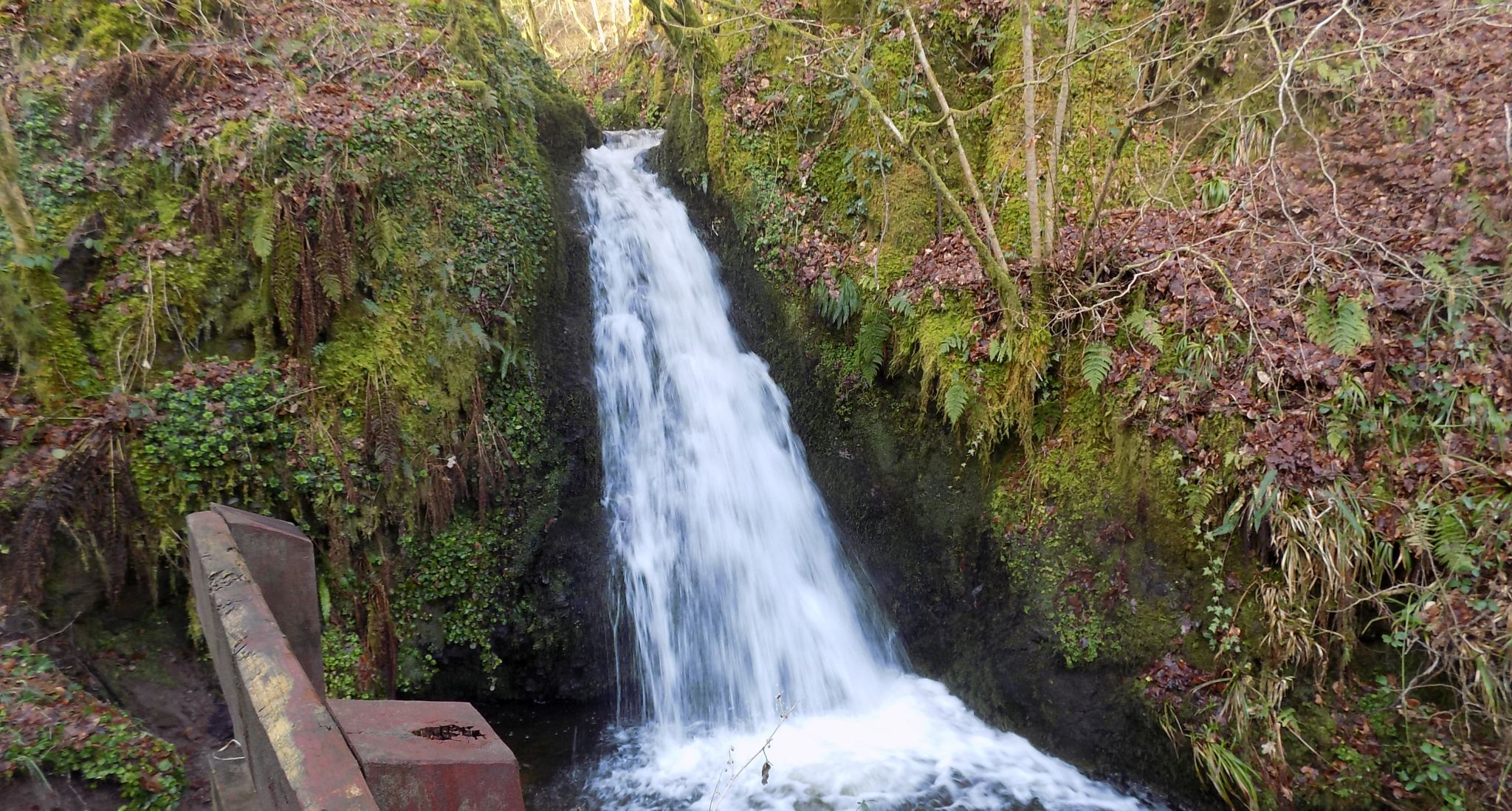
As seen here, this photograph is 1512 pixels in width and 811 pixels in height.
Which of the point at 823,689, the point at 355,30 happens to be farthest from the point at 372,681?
the point at 355,30

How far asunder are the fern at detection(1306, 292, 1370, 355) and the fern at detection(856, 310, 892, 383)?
320cm

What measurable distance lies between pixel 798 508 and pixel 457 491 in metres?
3.25

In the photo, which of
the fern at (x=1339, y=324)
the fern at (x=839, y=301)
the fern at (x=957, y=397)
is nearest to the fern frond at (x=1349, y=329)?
the fern at (x=1339, y=324)

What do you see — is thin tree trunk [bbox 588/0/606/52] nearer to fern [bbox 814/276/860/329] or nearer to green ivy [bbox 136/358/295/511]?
fern [bbox 814/276/860/329]

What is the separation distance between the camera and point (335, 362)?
535 cm

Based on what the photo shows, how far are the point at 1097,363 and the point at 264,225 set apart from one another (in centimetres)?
649

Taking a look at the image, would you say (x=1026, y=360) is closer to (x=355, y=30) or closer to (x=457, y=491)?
(x=457, y=491)

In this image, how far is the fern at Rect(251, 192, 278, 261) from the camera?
5.10m

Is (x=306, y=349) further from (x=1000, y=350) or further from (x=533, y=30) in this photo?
(x=533, y=30)

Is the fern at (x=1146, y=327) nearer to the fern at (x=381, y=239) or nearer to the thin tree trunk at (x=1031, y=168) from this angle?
the thin tree trunk at (x=1031, y=168)

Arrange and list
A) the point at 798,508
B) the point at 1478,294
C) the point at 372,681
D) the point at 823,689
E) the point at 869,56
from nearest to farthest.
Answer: the point at 1478,294, the point at 372,681, the point at 823,689, the point at 798,508, the point at 869,56

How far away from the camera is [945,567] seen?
20.4 ft

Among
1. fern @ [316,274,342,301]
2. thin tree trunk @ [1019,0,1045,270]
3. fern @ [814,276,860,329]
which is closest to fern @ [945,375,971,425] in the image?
thin tree trunk @ [1019,0,1045,270]

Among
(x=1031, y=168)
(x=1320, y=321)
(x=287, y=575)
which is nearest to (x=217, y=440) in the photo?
(x=287, y=575)
